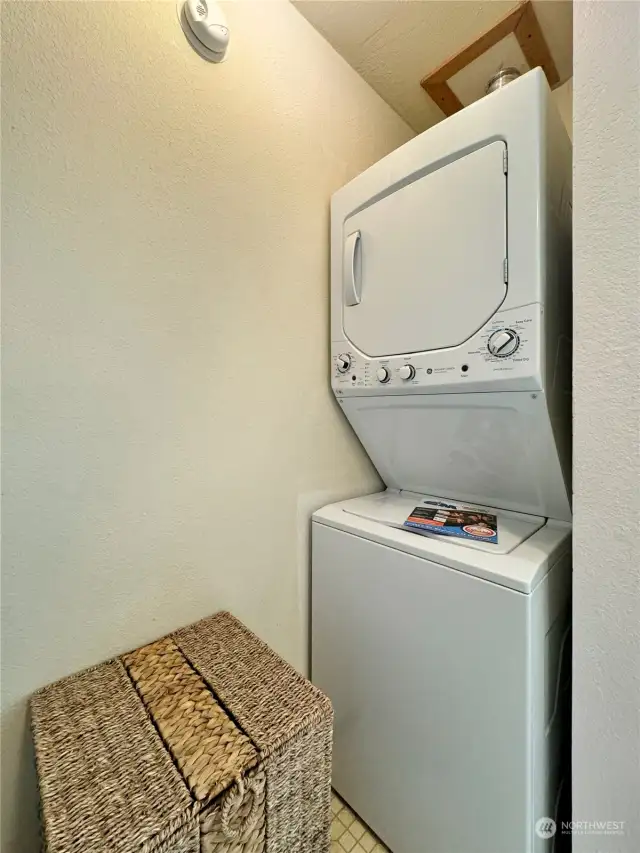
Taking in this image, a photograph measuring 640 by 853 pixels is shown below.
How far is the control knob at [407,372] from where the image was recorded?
1.08m

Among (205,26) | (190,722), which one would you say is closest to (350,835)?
(190,722)

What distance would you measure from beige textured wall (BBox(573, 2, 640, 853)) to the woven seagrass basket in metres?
0.58

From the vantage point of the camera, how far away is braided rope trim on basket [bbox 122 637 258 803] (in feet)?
2.02

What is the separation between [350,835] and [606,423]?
1456 millimetres

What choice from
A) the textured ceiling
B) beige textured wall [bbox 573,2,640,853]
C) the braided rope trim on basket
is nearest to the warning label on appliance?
beige textured wall [bbox 573,2,640,853]

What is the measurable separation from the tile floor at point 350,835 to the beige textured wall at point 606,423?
0.63 meters

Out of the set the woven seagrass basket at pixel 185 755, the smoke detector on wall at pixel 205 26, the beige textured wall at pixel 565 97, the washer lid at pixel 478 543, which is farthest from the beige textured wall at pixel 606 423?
the beige textured wall at pixel 565 97

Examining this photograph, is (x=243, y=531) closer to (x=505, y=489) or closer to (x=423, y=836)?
(x=505, y=489)

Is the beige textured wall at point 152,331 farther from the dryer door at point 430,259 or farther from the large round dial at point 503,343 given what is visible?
the large round dial at point 503,343

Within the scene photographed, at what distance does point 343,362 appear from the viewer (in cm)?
130

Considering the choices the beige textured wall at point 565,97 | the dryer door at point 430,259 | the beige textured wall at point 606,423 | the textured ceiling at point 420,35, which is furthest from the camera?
the beige textured wall at point 565,97

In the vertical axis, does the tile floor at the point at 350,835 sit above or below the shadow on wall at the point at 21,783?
below

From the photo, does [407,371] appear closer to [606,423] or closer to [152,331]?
[606,423]

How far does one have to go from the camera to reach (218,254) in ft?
3.41
